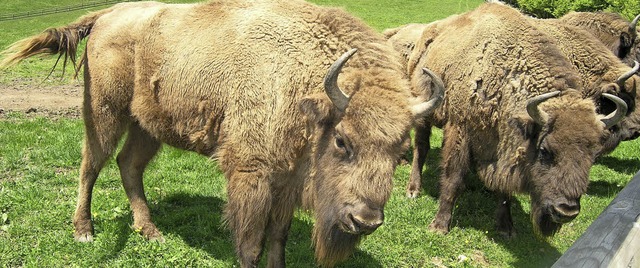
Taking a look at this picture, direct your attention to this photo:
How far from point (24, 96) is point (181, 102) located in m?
8.43

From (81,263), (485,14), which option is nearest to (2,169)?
(81,263)

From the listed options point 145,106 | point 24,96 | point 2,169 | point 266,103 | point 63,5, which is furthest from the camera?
point 63,5

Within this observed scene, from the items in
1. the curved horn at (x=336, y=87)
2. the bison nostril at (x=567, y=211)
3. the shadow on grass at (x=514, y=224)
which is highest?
the curved horn at (x=336, y=87)

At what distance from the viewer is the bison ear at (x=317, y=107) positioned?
3994 mm

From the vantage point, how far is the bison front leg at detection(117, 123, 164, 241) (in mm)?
5918

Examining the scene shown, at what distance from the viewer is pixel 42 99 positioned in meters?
11.4

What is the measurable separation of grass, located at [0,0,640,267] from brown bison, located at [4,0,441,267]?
1.26 ft

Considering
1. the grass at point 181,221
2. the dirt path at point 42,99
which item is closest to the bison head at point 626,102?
the grass at point 181,221

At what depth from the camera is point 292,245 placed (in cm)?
579

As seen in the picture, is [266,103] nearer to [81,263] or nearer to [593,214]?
[81,263]

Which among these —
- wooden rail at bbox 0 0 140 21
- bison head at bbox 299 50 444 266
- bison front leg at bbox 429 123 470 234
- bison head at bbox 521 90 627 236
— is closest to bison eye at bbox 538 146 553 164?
bison head at bbox 521 90 627 236

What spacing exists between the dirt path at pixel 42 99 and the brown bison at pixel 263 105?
5.10m

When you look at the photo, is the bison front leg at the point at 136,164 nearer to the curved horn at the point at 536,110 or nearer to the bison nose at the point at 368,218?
the bison nose at the point at 368,218

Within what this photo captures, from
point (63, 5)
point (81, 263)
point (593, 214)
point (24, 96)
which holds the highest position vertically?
point (81, 263)
